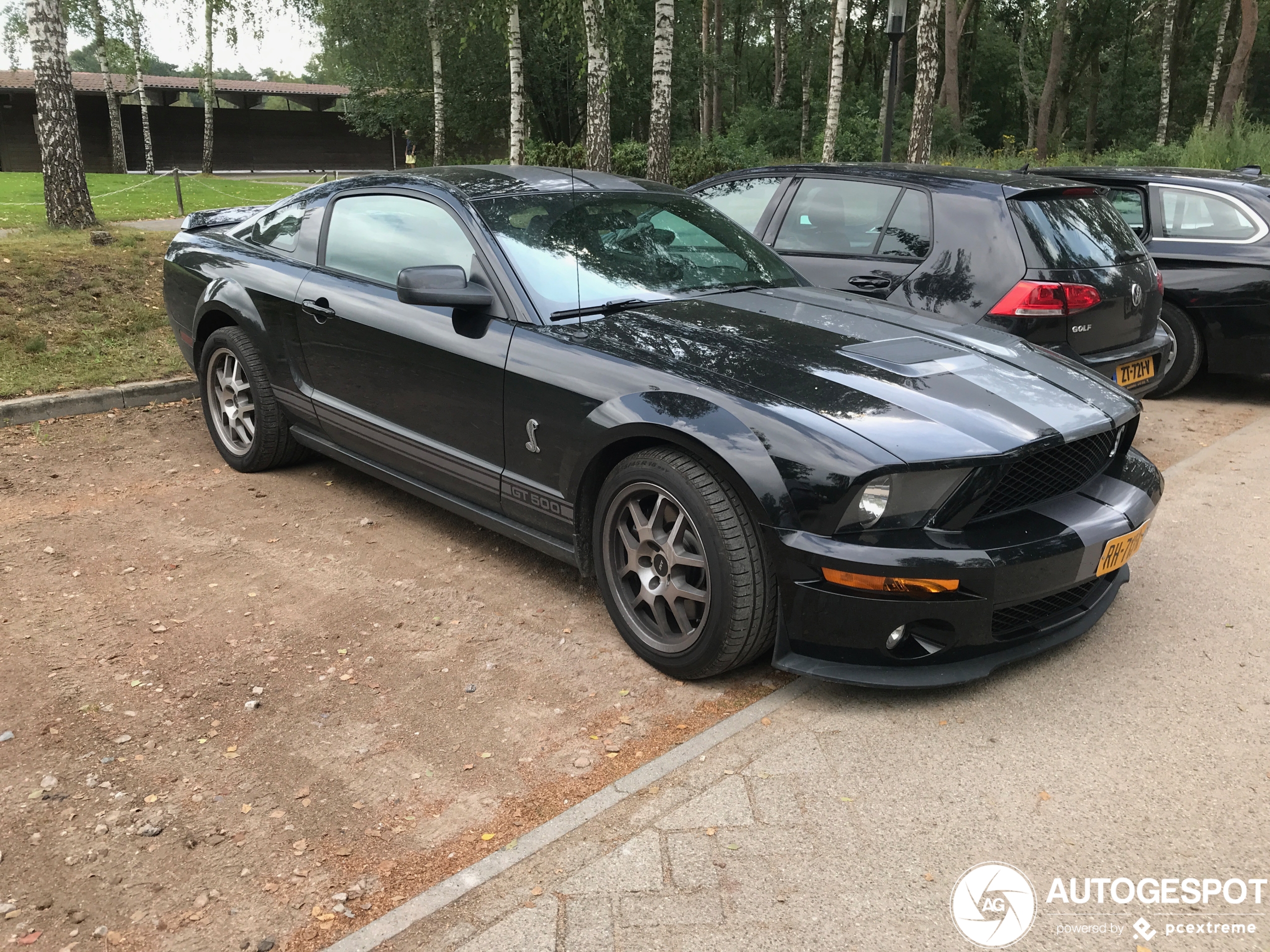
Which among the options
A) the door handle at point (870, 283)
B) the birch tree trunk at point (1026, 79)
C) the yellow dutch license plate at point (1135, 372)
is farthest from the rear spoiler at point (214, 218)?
the birch tree trunk at point (1026, 79)

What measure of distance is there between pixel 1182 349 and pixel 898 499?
5.73 metres

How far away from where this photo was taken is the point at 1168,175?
766cm

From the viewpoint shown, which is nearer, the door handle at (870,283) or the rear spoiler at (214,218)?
the door handle at (870,283)

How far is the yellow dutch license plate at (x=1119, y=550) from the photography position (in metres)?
3.25

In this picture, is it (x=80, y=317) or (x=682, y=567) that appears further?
(x=80, y=317)

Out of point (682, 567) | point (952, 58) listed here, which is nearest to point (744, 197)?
point (682, 567)

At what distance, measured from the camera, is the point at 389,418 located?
4383 millimetres

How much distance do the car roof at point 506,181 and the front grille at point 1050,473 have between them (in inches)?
89.7

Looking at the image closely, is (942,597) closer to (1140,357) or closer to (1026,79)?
(1140,357)

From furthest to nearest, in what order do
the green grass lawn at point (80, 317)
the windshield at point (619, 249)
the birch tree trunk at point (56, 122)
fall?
the birch tree trunk at point (56, 122)
the green grass lawn at point (80, 317)
the windshield at point (619, 249)

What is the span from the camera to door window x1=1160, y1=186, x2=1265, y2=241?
725 cm

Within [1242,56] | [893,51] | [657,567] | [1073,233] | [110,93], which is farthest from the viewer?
[110,93]

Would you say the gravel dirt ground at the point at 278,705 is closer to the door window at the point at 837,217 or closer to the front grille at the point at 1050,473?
the front grille at the point at 1050,473

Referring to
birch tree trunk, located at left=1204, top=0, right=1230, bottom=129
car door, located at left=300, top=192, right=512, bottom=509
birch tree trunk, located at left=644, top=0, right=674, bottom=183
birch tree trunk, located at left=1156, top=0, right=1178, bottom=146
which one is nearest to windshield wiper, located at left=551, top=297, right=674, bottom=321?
car door, located at left=300, top=192, right=512, bottom=509
